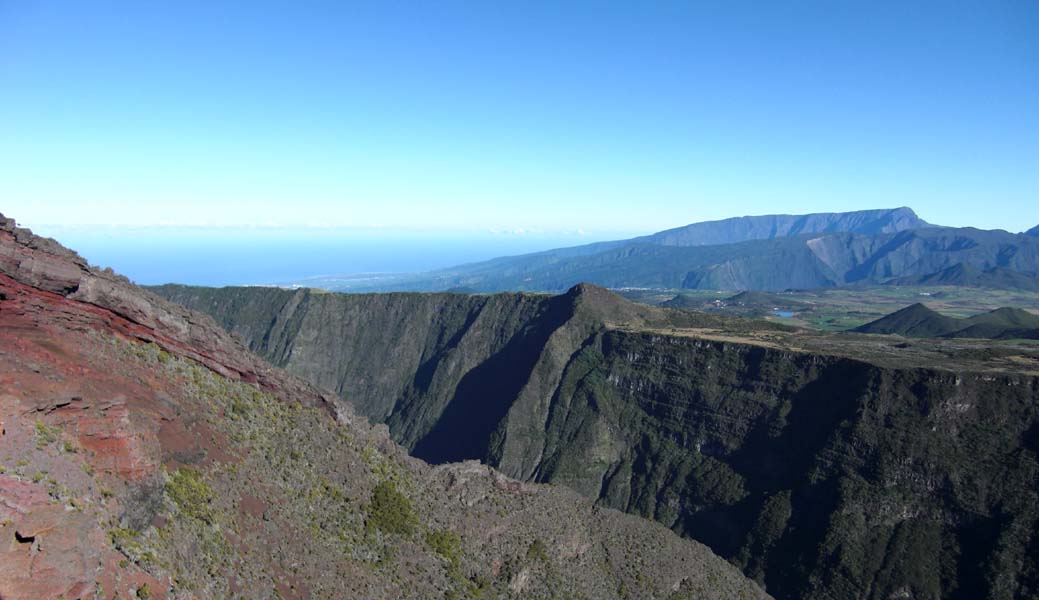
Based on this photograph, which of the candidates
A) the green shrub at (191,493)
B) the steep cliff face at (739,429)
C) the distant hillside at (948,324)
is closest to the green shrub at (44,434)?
the green shrub at (191,493)

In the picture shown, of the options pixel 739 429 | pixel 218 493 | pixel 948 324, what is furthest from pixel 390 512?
pixel 948 324

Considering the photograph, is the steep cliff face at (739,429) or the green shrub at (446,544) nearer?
the green shrub at (446,544)

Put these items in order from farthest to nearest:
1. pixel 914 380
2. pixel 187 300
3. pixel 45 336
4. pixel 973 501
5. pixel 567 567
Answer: pixel 187 300 → pixel 914 380 → pixel 973 501 → pixel 567 567 → pixel 45 336

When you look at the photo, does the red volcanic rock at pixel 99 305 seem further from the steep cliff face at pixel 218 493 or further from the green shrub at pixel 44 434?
the green shrub at pixel 44 434

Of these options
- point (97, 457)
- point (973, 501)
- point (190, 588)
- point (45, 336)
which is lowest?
point (973, 501)

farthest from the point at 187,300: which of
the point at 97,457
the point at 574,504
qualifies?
the point at 97,457

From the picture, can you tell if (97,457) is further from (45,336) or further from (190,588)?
(45,336)

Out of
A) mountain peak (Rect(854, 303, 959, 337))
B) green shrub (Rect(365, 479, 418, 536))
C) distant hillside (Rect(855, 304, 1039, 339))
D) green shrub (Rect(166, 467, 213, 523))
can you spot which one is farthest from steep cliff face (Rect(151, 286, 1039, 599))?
mountain peak (Rect(854, 303, 959, 337))
